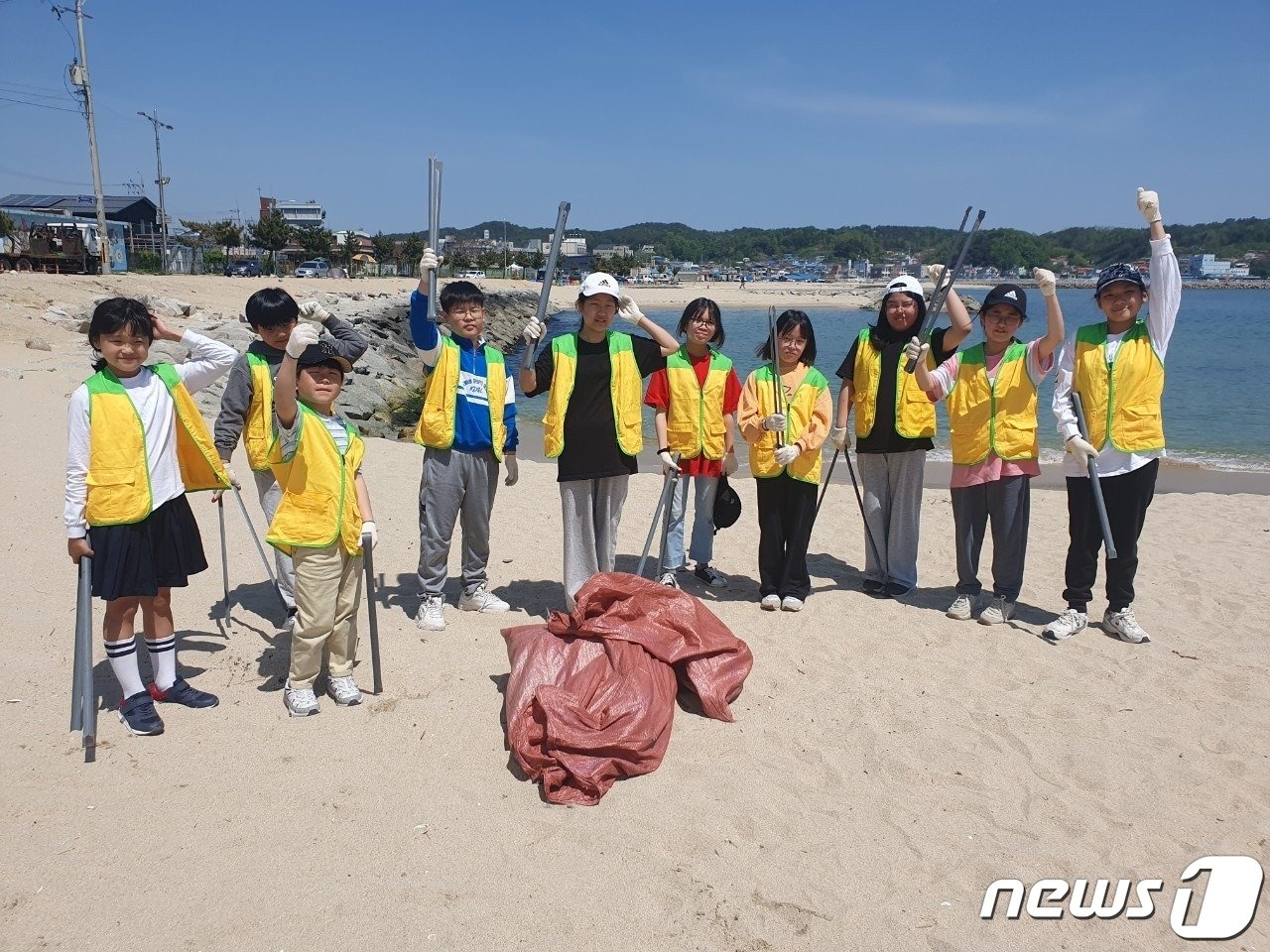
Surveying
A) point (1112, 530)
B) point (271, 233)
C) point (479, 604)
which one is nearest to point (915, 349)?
point (1112, 530)

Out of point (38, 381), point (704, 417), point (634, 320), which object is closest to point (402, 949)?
point (634, 320)

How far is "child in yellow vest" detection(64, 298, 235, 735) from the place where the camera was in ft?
11.5

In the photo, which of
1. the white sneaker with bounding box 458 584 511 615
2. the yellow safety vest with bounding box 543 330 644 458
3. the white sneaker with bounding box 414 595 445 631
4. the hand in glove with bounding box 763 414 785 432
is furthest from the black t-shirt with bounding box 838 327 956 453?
the white sneaker with bounding box 414 595 445 631

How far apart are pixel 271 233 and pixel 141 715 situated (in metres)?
47.7

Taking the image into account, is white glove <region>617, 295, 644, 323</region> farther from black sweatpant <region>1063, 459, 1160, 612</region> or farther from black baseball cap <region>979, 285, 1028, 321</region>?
black sweatpant <region>1063, 459, 1160, 612</region>

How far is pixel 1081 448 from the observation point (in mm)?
4660

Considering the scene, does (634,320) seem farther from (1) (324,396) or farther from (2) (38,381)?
(2) (38,381)

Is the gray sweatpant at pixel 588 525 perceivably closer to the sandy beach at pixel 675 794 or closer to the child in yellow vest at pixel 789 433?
the sandy beach at pixel 675 794

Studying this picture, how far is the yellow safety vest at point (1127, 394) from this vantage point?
15.2ft

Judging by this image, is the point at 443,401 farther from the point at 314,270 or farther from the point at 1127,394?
the point at 314,270

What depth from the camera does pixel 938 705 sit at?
4.13m

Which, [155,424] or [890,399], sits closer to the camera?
[155,424]

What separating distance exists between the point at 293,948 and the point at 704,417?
3.64m

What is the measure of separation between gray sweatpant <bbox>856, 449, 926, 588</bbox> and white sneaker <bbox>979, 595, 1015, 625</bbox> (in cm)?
65
